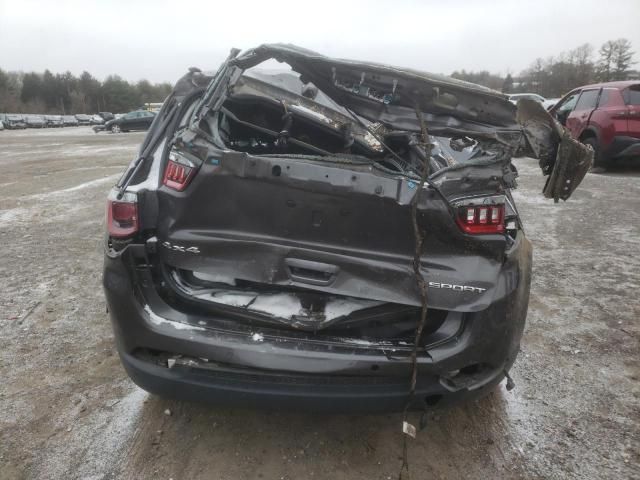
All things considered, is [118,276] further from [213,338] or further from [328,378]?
[328,378]

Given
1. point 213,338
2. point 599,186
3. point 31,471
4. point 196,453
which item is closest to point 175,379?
A: point 213,338

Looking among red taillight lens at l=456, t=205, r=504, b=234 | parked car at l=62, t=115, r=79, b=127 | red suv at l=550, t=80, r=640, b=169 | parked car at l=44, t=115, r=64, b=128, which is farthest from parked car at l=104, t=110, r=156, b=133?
red taillight lens at l=456, t=205, r=504, b=234

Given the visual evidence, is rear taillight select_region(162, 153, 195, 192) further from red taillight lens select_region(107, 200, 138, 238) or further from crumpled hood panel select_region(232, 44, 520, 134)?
crumpled hood panel select_region(232, 44, 520, 134)

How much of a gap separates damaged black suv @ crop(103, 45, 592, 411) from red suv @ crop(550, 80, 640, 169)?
8.10 m

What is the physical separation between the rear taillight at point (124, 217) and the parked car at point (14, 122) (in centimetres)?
5393

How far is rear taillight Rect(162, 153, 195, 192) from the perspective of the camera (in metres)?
2.06

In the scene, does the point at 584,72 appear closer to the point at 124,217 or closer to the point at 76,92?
the point at 124,217

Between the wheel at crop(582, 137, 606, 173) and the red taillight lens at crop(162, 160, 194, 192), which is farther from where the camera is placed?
the wheel at crop(582, 137, 606, 173)

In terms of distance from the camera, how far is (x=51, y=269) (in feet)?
14.8

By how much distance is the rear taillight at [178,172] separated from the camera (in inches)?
81.0

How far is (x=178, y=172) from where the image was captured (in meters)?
2.09

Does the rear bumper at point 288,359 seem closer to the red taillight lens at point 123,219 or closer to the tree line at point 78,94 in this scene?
the red taillight lens at point 123,219

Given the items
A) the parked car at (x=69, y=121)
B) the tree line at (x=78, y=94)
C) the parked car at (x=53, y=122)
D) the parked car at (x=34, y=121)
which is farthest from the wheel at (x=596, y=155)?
the tree line at (x=78, y=94)

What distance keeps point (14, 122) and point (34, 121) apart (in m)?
2.74
